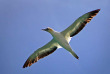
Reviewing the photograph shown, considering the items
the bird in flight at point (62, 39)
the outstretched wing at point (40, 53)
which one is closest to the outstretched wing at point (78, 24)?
the bird in flight at point (62, 39)

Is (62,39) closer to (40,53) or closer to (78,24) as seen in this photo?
(78,24)

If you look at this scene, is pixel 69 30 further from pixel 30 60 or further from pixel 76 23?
pixel 30 60

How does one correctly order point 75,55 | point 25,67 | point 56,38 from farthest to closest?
point 25,67 → point 56,38 → point 75,55

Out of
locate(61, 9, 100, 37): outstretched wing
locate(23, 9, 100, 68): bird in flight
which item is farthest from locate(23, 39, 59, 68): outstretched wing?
locate(61, 9, 100, 37): outstretched wing

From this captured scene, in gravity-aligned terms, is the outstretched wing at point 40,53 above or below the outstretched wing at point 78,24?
above

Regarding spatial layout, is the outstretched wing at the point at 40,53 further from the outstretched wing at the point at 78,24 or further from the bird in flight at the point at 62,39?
the outstretched wing at the point at 78,24

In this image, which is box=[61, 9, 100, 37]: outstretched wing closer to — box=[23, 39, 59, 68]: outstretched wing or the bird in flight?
the bird in flight

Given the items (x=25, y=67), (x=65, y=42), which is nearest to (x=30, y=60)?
(x=25, y=67)
